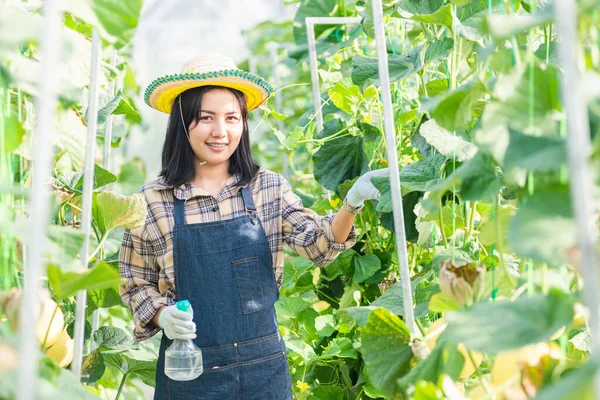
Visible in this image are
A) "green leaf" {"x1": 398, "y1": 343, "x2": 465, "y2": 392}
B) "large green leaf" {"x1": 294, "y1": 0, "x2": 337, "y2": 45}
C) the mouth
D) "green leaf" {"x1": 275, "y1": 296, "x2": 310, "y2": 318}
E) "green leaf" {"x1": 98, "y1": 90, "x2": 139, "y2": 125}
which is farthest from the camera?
"large green leaf" {"x1": 294, "y1": 0, "x2": 337, "y2": 45}

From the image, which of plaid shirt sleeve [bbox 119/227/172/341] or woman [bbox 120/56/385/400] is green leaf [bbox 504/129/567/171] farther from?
plaid shirt sleeve [bbox 119/227/172/341]

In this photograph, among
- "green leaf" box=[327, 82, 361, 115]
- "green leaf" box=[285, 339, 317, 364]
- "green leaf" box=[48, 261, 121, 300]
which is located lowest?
"green leaf" box=[285, 339, 317, 364]

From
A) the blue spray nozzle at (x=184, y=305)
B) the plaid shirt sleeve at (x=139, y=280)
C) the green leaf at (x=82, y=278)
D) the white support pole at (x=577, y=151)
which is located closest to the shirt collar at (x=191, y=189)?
the plaid shirt sleeve at (x=139, y=280)

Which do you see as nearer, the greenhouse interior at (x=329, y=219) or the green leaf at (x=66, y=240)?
the greenhouse interior at (x=329, y=219)

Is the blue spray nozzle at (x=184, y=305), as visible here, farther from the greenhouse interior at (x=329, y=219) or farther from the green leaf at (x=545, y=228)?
the green leaf at (x=545, y=228)

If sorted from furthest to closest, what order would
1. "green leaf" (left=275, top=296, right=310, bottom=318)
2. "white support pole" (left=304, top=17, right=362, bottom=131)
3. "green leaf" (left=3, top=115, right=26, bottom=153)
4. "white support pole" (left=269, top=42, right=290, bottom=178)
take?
"white support pole" (left=269, top=42, right=290, bottom=178), "white support pole" (left=304, top=17, right=362, bottom=131), "green leaf" (left=275, top=296, right=310, bottom=318), "green leaf" (left=3, top=115, right=26, bottom=153)

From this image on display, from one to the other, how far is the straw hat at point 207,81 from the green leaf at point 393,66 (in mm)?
246

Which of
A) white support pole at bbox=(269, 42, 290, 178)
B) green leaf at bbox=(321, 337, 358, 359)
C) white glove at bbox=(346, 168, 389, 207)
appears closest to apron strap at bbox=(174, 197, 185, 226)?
white glove at bbox=(346, 168, 389, 207)

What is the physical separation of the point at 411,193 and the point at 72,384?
2.92ft

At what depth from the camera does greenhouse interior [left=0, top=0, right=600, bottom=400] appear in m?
0.64

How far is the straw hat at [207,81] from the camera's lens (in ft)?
5.23

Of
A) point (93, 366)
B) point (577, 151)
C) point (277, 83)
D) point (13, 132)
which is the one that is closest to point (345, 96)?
point (93, 366)

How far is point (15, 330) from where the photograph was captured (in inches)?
32.3

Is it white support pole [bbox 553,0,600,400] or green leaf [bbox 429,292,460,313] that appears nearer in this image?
white support pole [bbox 553,0,600,400]
